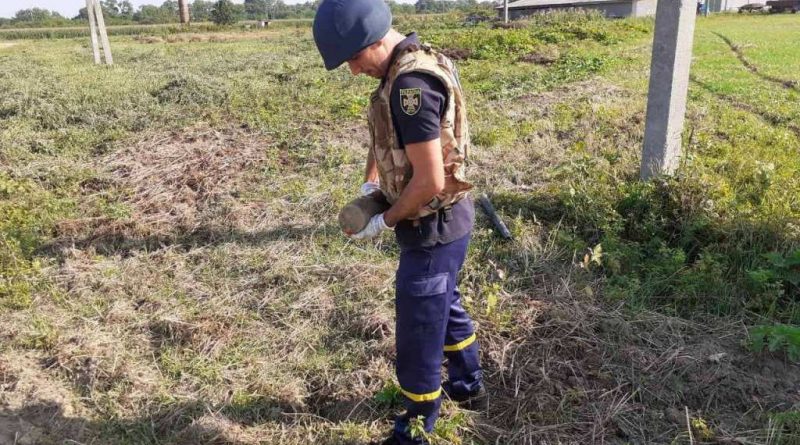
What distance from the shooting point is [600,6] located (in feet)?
119

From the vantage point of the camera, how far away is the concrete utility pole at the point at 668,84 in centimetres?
404

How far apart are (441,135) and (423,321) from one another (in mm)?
681

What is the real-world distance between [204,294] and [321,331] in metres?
0.86

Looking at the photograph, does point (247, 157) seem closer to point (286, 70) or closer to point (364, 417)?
point (364, 417)

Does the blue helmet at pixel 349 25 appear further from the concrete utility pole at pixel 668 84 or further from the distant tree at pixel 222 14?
the distant tree at pixel 222 14

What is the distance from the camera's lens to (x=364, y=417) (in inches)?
102

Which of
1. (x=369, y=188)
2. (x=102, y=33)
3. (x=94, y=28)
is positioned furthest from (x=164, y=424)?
(x=94, y=28)

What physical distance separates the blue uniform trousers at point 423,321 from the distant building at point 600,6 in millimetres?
33420

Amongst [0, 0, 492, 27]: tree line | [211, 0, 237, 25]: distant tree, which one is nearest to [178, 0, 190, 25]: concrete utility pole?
[211, 0, 237, 25]: distant tree

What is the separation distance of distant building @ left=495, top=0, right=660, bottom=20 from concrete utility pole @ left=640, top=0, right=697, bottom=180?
1203 inches

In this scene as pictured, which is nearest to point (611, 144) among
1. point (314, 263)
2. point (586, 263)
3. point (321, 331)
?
point (586, 263)

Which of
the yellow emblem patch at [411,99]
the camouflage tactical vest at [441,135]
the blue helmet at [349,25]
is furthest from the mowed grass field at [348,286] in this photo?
the blue helmet at [349,25]

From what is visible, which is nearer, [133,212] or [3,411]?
[3,411]

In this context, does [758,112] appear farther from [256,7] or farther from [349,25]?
[256,7]
